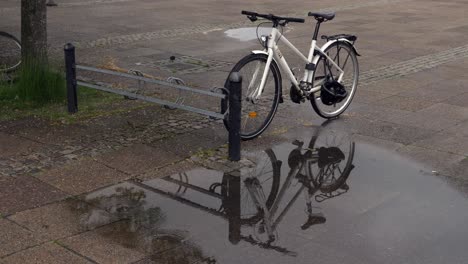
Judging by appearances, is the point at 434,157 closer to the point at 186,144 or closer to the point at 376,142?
the point at 376,142

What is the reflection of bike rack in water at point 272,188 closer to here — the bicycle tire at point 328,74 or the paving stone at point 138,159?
the paving stone at point 138,159

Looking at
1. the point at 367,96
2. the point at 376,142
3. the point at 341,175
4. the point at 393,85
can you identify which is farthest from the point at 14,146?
the point at 393,85

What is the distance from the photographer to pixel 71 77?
7.88m

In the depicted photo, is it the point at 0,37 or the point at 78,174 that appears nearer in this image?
the point at 78,174

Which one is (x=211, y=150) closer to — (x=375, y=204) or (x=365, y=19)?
(x=375, y=204)

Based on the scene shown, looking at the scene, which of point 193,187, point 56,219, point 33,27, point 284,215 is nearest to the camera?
point 56,219

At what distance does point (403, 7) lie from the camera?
19.3 meters

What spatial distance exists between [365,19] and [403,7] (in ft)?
9.93

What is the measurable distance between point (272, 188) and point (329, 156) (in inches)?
40.8

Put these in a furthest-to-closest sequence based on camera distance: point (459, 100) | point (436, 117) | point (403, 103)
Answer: point (459, 100), point (403, 103), point (436, 117)

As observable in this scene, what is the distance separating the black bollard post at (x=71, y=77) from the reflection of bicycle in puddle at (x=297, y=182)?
7.93 feet

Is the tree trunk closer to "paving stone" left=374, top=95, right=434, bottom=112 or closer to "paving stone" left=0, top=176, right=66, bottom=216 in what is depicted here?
"paving stone" left=0, top=176, right=66, bottom=216

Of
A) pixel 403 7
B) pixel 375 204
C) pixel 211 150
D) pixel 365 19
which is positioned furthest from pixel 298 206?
pixel 403 7

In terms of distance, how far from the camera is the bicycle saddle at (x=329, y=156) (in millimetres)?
6571
